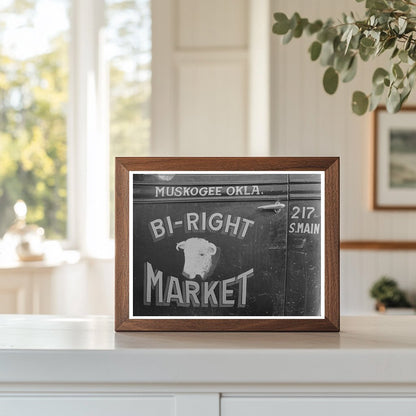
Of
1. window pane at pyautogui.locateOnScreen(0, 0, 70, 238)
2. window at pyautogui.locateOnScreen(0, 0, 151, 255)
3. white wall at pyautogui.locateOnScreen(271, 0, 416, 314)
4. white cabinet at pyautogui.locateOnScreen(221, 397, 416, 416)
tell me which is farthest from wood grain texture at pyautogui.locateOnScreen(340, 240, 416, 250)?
white cabinet at pyautogui.locateOnScreen(221, 397, 416, 416)

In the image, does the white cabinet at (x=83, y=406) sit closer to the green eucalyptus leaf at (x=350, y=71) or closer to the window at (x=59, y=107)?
the green eucalyptus leaf at (x=350, y=71)

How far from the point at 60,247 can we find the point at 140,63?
1.39 metres

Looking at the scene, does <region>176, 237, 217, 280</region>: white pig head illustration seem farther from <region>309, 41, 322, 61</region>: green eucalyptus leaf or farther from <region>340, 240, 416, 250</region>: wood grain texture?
<region>340, 240, 416, 250</region>: wood grain texture

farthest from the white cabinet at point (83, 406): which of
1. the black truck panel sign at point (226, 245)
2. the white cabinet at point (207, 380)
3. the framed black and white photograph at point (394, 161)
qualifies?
the framed black and white photograph at point (394, 161)

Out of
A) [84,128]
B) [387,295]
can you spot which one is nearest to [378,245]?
[387,295]

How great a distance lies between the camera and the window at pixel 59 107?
13.7 ft

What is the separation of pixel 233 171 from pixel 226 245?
0.08 m

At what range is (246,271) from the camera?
70cm

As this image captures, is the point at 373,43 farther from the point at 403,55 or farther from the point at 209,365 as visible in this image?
the point at 209,365

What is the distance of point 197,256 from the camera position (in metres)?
0.70

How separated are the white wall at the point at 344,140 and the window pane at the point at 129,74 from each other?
1.31 m

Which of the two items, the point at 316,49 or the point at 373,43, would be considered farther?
the point at 316,49

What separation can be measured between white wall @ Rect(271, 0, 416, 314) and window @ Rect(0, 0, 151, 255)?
1.34 meters

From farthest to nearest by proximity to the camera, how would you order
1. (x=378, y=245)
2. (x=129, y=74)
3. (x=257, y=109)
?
(x=129, y=74), (x=257, y=109), (x=378, y=245)
